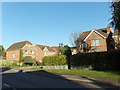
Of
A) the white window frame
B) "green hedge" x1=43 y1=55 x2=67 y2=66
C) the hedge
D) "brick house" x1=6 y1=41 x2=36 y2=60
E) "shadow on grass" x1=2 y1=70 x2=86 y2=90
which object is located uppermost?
the white window frame

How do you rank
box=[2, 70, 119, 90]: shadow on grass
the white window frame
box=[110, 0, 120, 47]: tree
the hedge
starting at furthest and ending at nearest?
the hedge < the white window frame < box=[110, 0, 120, 47]: tree < box=[2, 70, 119, 90]: shadow on grass

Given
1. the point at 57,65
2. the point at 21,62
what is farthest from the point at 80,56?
the point at 21,62

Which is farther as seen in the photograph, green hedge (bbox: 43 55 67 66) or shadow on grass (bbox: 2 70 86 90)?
green hedge (bbox: 43 55 67 66)

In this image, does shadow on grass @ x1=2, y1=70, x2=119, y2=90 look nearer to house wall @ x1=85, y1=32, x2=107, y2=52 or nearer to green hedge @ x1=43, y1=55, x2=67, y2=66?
green hedge @ x1=43, y1=55, x2=67, y2=66

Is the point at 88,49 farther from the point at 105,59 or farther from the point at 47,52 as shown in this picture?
the point at 47,52

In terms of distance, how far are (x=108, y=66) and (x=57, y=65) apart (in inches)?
363

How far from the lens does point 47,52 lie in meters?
53.7

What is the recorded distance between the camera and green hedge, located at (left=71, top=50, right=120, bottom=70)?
614 inches

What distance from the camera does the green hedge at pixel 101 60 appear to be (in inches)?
614

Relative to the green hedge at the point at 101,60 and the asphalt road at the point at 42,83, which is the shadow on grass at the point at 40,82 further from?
the green hedge at the point at 101,60

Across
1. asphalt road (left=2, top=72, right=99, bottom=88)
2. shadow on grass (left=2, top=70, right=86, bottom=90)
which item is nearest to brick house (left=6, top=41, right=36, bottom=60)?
shadow on grass (left=2, top=70, right=86, bottom=90)

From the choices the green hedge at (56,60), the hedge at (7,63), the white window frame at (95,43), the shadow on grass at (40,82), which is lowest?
the hedge at (7,63)

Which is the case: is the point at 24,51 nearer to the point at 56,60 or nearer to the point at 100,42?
the point at 56,60

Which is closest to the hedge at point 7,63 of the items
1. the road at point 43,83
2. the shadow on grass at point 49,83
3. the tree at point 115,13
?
the shadow on grass at point 49,83
